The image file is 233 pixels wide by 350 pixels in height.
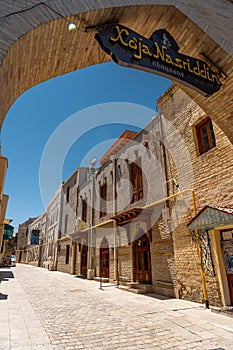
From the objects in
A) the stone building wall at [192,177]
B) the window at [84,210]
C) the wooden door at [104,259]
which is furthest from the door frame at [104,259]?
the stone building wall at [192,177]

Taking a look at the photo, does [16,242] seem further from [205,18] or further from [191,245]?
[205,18]

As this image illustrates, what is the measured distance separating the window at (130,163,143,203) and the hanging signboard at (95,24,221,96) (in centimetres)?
763

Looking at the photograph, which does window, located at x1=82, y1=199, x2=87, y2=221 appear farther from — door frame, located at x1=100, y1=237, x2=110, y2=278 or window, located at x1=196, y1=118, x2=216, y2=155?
window, located at x1=196, y1=118, x2=216, y2=155

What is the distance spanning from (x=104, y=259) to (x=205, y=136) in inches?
390

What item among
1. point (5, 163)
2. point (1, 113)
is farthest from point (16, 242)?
point (1, 113)

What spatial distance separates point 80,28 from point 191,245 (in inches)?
265

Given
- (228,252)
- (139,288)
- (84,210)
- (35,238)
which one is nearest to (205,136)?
(228,252)

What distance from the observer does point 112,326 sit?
15.8ft

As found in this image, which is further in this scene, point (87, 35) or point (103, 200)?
point (103, 200)

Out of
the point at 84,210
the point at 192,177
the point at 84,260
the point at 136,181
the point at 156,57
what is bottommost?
the point at 84,260

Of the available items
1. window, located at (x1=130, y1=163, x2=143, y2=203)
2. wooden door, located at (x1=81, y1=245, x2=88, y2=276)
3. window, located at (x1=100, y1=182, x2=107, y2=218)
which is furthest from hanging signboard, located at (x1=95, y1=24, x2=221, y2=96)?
wooden door, located at (x1=81, y1=245, x2=88, y2=276)

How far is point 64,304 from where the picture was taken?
713 centimetres

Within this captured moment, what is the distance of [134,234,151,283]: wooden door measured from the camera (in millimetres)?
9852

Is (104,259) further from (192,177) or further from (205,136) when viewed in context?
(205,136)
